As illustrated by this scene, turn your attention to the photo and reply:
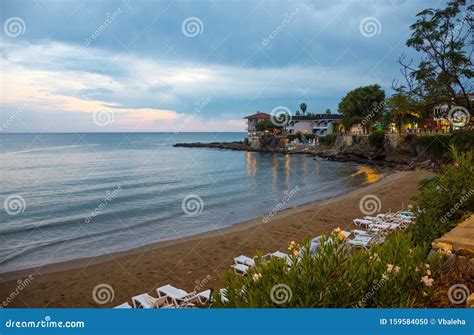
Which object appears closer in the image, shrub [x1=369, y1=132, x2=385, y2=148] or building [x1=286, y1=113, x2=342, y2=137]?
shrub [x1=369, y1=132, x2=385, y2=148]

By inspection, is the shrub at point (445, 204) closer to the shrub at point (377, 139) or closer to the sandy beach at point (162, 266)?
the sandy beach at point (162, 266)

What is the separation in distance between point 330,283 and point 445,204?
5688mm

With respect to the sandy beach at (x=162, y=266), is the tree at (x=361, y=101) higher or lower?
higher

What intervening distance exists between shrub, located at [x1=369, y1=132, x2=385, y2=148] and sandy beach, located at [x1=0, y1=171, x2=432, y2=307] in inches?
1806

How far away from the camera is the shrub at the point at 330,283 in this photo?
3.63 metres

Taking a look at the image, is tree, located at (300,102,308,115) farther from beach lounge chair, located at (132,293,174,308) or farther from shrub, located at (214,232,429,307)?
shrub, located at (214,232,429,307)

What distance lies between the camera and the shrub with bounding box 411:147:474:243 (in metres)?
7.33

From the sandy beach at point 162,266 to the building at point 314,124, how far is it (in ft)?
335

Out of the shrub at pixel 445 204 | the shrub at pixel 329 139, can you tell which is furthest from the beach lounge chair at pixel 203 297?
the shrub at pixel 329 139

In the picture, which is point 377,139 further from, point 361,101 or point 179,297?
point 179,297

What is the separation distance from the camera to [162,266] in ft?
45.5

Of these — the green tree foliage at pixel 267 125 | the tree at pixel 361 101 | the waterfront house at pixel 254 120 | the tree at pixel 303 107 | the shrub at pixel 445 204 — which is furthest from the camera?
the tree at pixel 303 107

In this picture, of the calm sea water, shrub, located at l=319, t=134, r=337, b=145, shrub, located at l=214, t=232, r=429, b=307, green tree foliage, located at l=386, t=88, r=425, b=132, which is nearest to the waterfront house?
shrub, located at l=319, t=134, r=337, b=145
